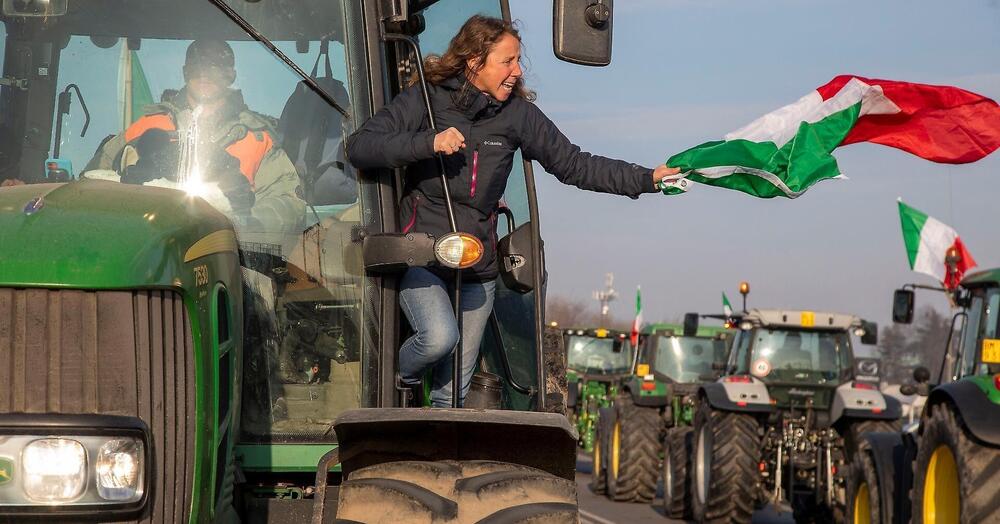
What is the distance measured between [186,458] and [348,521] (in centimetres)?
49

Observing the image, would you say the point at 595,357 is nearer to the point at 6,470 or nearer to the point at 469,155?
the point at 469,155

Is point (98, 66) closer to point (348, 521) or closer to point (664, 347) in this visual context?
point (348, 521)

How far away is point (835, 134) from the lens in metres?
6.30

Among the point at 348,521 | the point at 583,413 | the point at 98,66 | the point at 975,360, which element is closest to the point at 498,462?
the point at 348,521

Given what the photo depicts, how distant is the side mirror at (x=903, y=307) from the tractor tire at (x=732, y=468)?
9.60 feet

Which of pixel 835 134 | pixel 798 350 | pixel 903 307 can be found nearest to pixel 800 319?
pixel 798 350

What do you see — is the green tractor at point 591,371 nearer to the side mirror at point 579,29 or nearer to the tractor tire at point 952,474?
the tractor tire at point 952,474

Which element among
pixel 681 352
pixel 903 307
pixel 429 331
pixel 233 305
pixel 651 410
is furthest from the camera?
pixel 681 352

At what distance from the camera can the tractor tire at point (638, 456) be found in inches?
722

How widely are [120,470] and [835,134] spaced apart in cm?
388

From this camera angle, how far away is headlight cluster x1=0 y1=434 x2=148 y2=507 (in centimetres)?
329

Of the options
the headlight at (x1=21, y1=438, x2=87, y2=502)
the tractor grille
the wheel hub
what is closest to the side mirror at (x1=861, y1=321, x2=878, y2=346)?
the wheel hub

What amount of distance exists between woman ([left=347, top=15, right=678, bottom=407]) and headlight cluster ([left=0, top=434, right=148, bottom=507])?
1.32 m

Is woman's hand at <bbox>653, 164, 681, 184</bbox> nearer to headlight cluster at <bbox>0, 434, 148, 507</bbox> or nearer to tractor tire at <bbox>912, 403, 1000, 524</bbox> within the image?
headlight cluster at <bbox>0, 434, 148, 507</bbox>
